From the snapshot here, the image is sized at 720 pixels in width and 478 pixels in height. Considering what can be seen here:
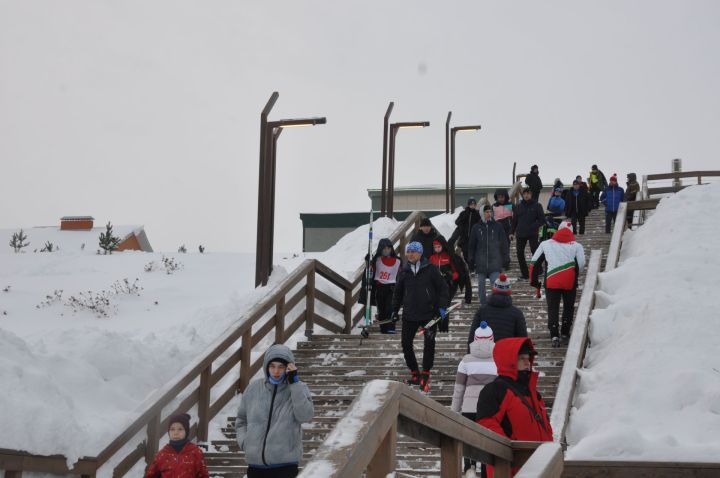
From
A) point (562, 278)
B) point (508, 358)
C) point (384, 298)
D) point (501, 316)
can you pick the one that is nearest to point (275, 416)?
point (508, 358)

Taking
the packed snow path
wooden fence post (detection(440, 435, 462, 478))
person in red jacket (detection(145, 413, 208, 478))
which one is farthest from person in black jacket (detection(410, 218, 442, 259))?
wooden fence post (detection(440, 435, 462, 478))

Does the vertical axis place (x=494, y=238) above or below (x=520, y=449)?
above

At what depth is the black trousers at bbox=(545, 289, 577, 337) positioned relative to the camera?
11.7 metres

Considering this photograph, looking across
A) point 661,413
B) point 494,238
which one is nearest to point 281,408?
point 661,413

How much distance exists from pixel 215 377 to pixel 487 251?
16.2ft

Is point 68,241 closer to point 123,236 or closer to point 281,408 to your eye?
point 123,236

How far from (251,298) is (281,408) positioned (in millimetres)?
8313

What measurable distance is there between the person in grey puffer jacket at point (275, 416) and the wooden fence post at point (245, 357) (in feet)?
13.9

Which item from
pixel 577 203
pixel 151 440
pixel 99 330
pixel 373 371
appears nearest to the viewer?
pixel 151 440

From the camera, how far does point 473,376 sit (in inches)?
302

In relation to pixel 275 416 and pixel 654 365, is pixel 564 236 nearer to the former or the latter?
pixel 654 365

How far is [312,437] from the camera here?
9.68 meters

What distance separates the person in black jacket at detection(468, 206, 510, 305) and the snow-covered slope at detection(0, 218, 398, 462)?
7.10 feet

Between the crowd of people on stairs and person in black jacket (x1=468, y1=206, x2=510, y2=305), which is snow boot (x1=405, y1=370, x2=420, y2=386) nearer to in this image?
the crowd of people on stairs
